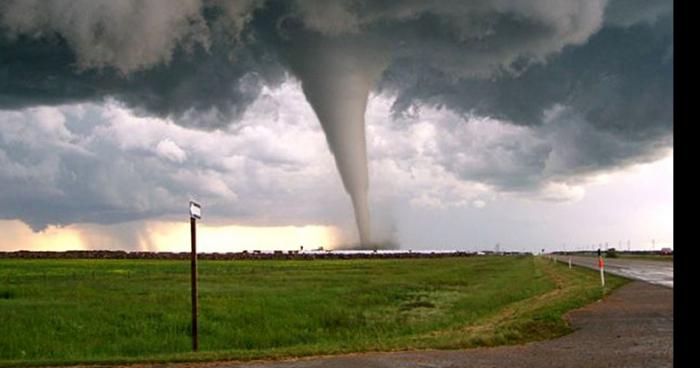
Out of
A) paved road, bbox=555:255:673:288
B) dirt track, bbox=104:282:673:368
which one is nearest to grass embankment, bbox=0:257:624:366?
dirt track, bbox=104:282:673:368

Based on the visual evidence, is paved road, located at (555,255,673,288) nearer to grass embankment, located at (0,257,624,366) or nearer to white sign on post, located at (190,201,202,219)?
grass embankment, located at (0,257,624,366)

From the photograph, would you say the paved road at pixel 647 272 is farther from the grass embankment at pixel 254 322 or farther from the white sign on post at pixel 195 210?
the white sign on post at pixel 195 210

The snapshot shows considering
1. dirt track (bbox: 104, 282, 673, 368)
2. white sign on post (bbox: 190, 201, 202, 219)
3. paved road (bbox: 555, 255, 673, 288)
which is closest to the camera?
dirt track (bbox: 104, 282, 673, 368)

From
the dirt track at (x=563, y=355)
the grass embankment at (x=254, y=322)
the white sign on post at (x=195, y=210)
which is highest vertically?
the white sign on post at (x=195, y=210)

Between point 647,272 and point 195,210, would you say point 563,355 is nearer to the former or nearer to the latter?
point 195,210

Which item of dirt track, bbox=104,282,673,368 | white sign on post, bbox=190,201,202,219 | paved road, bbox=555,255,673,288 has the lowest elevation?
paved road, bbox=555,255,673,288

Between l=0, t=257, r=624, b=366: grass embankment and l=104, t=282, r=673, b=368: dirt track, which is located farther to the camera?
l=0, t=257, r=624, b=366: grass embankment

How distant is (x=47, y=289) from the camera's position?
41.4 m

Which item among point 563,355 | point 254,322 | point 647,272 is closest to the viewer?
point 563,355

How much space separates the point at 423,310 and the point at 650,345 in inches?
659

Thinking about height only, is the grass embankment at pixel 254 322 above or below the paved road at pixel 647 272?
above

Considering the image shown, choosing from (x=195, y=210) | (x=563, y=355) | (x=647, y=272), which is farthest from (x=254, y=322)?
(x=647, y=272)

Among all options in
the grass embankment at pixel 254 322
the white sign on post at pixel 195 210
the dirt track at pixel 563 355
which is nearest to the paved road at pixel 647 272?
the grass embankment at pixel 254 322
